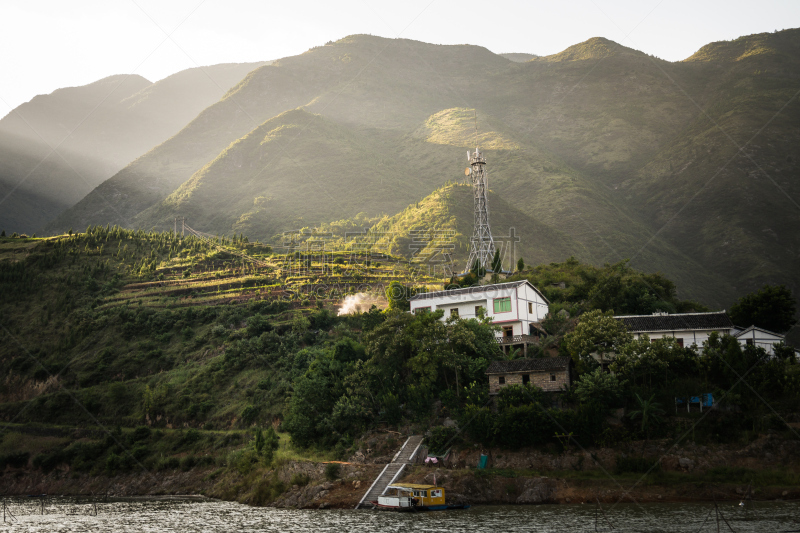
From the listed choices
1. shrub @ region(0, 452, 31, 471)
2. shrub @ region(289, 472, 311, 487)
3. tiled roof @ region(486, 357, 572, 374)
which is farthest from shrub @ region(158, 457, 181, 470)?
tiled roof @ region(486, 357, 572, 374)

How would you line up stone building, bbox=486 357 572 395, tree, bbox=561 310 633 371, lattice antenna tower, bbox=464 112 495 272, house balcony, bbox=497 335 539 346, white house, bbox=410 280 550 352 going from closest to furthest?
stone building, bbox=486 357 572 395 < tree, bbox=561 310 633 371 < house balcony, bbox=497 335 539 346 < white house, bbox=410 280 550 352 < lattice antenna tower, bbox=464 112 495 272

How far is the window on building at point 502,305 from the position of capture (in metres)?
49.2

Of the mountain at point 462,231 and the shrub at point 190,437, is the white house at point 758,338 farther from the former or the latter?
the shrub at point 190,437

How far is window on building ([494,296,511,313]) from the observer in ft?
161

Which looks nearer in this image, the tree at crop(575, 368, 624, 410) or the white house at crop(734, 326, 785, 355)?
the tree at crop(575, 368, 624, 410)

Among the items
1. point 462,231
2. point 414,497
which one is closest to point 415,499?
point 414,497

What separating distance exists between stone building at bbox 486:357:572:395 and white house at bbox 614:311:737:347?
6.45m

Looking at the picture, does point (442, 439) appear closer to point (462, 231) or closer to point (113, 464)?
point (113, 464)

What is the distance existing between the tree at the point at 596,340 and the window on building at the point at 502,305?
7.06m

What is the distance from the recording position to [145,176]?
586 ft

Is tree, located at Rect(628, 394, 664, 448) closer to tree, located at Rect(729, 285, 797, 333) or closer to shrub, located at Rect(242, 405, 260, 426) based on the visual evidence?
tree, located at Rect(729, 285, 797, 333)

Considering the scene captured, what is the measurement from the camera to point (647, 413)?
3825 cm

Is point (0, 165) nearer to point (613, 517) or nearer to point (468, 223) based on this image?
point (468, 223)

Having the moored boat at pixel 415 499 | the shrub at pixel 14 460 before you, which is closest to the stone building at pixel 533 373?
the moored boat at pixel 415 499
